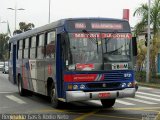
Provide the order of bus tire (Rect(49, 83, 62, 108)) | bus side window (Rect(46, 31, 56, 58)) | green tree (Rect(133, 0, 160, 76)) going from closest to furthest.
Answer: bus tire (Rect(49, 83, 62, 108)) → bus side window (Rect(46, 31, 56, 58)) → green tree (Rect(133, 0, 160, 76))

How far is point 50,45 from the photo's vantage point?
15.4m

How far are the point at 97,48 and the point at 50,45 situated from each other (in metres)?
2.06

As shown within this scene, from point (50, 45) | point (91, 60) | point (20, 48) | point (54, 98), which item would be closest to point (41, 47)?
point (50, 45)

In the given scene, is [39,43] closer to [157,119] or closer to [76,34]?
[76,34]

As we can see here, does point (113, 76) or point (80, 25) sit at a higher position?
point (80, 25)

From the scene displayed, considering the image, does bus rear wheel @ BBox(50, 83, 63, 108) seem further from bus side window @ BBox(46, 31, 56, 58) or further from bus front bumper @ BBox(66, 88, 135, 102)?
bus front bumper @ BBox(66, 88, 135, 102)

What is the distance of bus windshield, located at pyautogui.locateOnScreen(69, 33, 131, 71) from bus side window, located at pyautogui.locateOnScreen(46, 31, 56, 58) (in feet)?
4.19

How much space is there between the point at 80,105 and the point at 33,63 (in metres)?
2.74

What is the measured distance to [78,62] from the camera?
45.4 feet

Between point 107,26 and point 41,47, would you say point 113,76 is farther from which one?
point 41,47

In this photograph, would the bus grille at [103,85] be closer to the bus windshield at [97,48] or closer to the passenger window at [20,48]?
the bus windshield at [97,48]

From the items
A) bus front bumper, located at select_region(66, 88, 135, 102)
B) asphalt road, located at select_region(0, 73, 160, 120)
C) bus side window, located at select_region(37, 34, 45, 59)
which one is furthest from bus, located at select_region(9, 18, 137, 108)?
bus side window, located at select_region(37, 34, 45, 59)

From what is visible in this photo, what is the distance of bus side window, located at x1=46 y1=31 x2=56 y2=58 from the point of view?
49.5 ft

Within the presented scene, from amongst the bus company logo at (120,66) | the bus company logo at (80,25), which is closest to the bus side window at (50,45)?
the bus company logo at (80,25)
